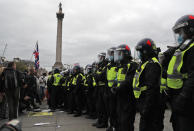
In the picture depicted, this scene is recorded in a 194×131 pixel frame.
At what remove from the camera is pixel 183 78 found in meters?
2.43

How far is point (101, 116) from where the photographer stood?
6.00 metres

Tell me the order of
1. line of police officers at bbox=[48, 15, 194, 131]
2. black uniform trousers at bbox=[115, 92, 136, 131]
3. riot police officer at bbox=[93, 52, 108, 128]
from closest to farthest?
1. line of police officers at bbox=[48, 15, 194, 131]
2. black uniform trousers at bbox=[115, 92, 136, 131]
3. riot police officer at bbox=[93, 52, 108, 128]

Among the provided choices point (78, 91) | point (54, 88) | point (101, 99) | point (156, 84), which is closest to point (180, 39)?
point (156, 84)

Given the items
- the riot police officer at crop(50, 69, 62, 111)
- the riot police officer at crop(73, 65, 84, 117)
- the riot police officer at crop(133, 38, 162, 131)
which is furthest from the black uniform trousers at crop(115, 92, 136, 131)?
the riot police officer at crop(50, 69, 62, 111)

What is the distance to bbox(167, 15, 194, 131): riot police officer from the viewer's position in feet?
7.39

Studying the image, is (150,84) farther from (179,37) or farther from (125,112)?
(125,112)

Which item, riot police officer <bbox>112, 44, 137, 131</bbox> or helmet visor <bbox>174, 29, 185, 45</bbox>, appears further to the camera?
riot police officer <bbox>112, 44, 137, 131</bbox>

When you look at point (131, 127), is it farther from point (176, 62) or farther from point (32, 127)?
point (32, 127)

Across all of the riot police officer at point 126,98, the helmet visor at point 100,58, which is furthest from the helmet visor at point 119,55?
the helmet visor at point 100,58

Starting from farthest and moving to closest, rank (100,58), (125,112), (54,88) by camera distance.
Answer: (54,88) → (100,58) → (125,112)

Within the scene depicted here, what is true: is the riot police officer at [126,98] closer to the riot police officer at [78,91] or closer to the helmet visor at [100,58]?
the helmet visor at [100,58]

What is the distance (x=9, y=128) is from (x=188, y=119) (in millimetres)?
2068

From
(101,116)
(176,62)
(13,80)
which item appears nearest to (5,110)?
(13,80)

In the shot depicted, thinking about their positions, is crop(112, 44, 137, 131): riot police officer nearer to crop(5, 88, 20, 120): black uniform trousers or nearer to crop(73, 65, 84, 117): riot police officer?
crop(5, 88, 20, 120): black uniform trousers
